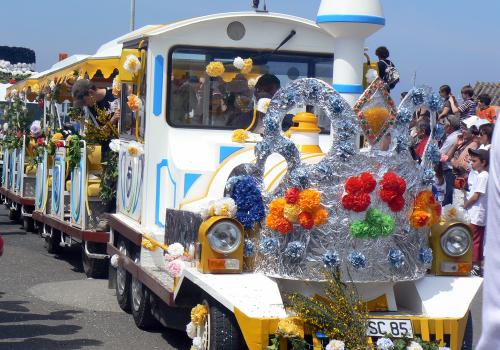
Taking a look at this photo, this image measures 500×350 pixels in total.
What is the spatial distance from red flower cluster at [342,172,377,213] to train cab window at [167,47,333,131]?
2.49 meters

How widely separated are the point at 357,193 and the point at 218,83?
264 centimetres

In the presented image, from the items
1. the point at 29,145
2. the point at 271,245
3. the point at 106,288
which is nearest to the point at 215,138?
the point at 271,245

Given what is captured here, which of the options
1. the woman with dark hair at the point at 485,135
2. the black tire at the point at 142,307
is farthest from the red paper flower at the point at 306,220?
the woman with dark hair at the point at 485,135

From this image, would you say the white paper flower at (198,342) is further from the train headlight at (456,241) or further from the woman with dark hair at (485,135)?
the woman with dark hair at (485,135)

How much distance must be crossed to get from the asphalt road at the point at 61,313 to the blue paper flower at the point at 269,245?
2.13m

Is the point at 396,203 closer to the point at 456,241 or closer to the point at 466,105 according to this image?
the point at 456,241

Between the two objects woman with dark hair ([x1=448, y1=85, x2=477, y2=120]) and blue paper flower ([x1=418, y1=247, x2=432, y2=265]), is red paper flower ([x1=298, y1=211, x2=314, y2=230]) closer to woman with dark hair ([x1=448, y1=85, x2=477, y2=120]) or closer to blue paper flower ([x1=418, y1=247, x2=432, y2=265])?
blue paper flower ([x1=418, y1=247, x2=432, y2=265])

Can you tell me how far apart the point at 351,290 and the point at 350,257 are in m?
0.21

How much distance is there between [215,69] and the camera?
7766 millimetres

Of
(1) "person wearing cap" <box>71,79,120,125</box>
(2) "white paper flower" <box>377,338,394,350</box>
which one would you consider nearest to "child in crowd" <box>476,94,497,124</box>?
(1) "person wearing cap" <box>71,79,120,125</box>

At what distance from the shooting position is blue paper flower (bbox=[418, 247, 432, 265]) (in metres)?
5.96

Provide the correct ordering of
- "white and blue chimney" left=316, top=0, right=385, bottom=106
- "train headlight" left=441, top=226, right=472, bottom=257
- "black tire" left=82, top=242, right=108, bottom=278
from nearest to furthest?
"train headlight" left=441, top=226, right=472, bottom=257 → "white and blue chimney" left=316, top=0, right=385, bottom=106 → "black tire" left=82, top=242, right=108, bottom=278

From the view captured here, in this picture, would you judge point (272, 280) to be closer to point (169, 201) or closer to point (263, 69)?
point (169, 201)

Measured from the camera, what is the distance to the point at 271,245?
228 inches
